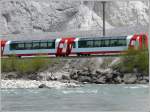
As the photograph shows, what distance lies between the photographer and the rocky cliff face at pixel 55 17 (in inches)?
1355

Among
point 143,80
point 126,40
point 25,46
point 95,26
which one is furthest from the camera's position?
point 95,26

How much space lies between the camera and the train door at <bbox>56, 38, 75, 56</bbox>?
20.8 meters

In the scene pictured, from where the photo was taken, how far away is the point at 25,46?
68.8 feet

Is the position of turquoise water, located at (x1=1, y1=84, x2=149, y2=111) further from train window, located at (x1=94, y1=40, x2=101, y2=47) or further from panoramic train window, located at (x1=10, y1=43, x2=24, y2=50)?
panoramic train window, located at (x1=10, y1=43, x2=24, y2=50)

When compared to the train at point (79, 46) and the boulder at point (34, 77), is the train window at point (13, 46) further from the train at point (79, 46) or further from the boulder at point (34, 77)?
the boulder at point (34, 77)

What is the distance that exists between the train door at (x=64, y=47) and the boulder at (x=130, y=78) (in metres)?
2.83

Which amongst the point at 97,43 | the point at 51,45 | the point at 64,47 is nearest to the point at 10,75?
the point at 51,45

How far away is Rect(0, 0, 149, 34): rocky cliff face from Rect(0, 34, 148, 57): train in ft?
41.6

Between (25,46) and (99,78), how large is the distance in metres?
3.81

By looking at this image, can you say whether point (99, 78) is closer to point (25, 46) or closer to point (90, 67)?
point (90, 67)

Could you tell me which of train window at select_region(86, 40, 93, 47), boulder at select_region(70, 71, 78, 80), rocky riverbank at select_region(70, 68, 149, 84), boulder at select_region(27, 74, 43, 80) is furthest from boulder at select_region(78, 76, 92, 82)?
boulder at select_region(27, 74, 43, 80)

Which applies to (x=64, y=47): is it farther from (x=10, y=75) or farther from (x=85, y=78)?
(x=85, y=78)

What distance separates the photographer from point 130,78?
18703mm

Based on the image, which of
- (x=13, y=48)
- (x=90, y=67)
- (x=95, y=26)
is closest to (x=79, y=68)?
(x=90, y=67)
